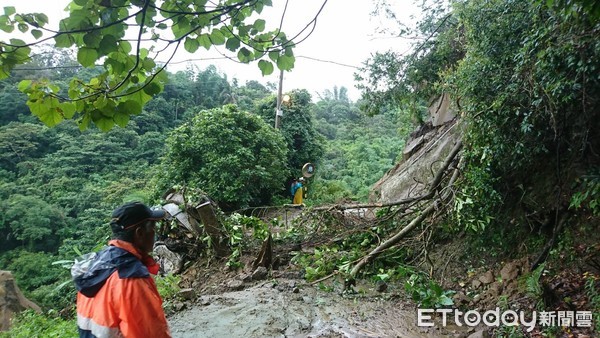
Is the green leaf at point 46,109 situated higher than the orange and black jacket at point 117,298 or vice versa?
the green leaf at point 46,109

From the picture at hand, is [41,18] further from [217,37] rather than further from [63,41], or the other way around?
[217,37]

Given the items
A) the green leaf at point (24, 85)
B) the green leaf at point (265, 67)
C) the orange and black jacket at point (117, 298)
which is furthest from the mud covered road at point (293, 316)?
the green leaf at point (24, 85)

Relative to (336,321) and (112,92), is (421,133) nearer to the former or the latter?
(336,321)

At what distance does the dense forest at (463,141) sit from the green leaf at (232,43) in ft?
0.04

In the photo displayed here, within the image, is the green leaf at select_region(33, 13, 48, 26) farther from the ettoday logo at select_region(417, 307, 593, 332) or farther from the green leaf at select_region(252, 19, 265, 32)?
the ettoday logo at select_region(417, 307, 593, 332)

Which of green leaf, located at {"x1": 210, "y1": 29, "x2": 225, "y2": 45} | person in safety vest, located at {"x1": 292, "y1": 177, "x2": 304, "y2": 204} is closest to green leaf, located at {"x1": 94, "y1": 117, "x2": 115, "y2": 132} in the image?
green leaf, located at {"x1": 210, "y1": 29, "x2": 225, "y2": 45}

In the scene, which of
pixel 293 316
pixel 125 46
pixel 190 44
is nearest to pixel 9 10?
pixel 125 46

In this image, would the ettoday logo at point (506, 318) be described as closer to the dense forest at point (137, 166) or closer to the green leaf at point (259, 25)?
the green leaf at point (259, 25)

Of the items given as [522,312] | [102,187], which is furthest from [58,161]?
[522,312]

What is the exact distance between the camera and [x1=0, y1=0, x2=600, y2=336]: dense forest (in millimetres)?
2068

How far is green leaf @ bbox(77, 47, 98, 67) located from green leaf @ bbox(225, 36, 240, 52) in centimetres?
69

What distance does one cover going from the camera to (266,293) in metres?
4.51

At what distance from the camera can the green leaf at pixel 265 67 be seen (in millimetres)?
2088

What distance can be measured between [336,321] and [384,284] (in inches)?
43.5
